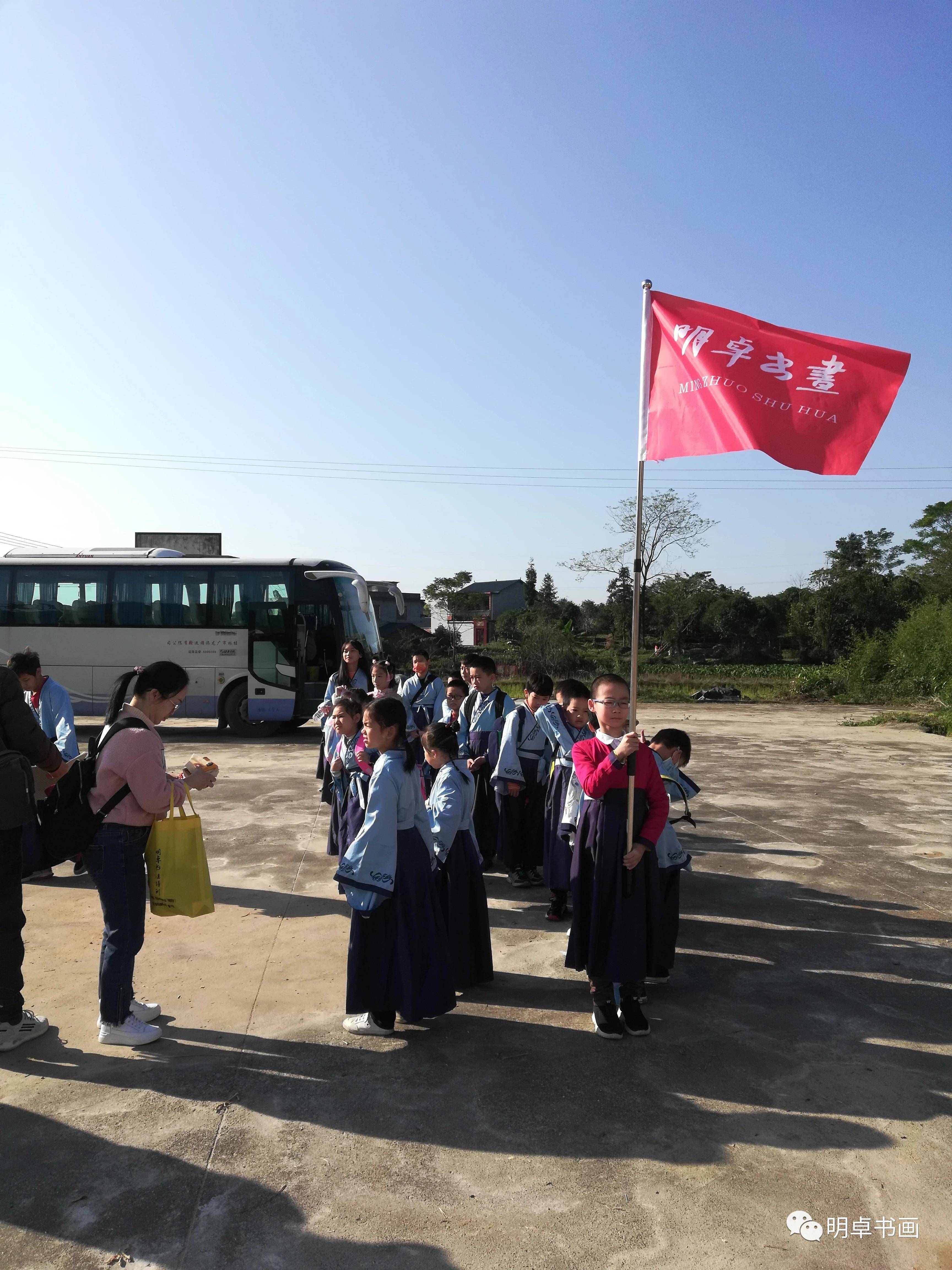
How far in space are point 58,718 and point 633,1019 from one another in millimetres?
4529

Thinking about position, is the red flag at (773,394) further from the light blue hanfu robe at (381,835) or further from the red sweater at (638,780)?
the light blue hanfu robe at (381,835)

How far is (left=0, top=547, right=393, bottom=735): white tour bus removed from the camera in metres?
14.8

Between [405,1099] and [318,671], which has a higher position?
[318,671]

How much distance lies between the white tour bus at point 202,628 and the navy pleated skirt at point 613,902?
10.9m

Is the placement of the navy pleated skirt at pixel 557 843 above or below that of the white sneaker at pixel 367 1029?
above

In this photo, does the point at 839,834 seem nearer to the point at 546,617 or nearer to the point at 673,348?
the point at 673,348

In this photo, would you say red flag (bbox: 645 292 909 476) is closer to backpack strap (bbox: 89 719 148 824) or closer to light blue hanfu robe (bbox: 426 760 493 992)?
light blue hanfu robe (bbox: 426 760 493 992)

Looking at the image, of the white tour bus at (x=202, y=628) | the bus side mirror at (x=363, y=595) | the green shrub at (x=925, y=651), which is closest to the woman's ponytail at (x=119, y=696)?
the white tour bus at (x=202, y=628)

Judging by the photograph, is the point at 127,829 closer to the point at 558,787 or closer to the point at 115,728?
the point at 115,728

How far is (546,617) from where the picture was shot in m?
51.2

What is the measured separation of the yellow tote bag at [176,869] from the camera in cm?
392

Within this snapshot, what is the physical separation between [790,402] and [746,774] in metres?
8.16

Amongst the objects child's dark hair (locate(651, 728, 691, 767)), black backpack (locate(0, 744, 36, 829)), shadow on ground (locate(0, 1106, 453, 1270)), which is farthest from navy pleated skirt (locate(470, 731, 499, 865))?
shadow on ground (locate(0, 1106, 453, 1270))

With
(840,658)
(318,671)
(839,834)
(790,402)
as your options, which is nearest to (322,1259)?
(790,402)
